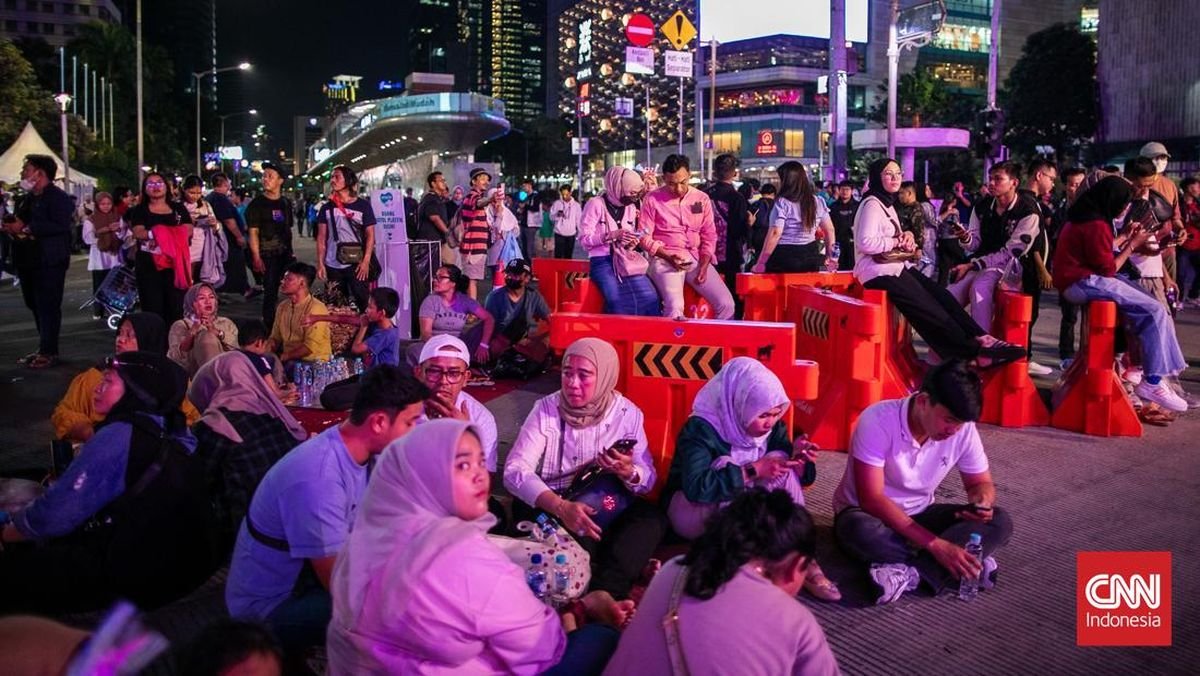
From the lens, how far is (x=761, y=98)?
102m

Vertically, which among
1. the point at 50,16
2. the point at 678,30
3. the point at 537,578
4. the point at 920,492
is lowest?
the point at 537,578

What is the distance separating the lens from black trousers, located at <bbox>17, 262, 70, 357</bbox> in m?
9.75

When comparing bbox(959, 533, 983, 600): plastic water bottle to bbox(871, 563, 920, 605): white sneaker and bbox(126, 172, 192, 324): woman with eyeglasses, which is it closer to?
bbox(871, 563, 920, 605): white sneaker

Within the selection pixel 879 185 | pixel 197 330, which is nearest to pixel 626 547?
pixel 197 330

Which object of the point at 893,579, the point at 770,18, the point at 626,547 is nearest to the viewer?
the point at 893,579

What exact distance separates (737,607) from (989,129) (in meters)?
21.5

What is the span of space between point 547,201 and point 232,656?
20309mm

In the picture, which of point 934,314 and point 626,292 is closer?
point 934,314

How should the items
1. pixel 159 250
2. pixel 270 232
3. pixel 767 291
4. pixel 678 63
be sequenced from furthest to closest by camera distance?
pixel 678 63 → pixel 270 232 → pixel 159 250 → pixel 767 291

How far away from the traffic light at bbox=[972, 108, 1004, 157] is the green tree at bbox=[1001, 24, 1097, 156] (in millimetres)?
29873

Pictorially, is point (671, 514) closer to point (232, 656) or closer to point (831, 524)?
point (831, 524)

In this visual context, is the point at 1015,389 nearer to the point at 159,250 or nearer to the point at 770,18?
the point at 159,250

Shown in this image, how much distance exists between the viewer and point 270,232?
11.3 m

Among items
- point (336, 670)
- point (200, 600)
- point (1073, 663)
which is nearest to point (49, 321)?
point (200, 600)
